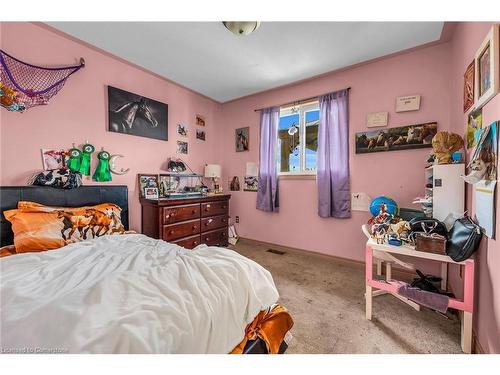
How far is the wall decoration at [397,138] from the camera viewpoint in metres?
2.22

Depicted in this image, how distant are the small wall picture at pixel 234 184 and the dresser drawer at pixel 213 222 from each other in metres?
0.64

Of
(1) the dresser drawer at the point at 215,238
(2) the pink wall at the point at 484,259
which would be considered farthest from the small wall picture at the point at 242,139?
(2) the pink wall at the point at 484,259

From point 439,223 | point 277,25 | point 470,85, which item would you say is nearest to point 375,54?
point 470,85

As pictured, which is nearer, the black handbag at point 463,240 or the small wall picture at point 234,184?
the black handbag at point 463,240

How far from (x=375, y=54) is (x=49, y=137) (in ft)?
11.9

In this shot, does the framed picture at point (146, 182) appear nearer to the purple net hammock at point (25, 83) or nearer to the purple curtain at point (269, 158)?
the purple net hammock at point (25, 83)

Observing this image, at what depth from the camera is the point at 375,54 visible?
2330mm

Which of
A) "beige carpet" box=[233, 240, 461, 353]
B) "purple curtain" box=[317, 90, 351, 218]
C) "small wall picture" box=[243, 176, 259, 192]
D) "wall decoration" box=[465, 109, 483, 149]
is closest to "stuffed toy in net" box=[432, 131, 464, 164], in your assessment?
"wall decoration" box=[465, 109, 483, 149]

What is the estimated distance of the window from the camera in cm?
306

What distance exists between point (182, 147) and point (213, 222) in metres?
1.33

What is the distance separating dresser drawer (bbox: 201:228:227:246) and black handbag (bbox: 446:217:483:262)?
268 cm

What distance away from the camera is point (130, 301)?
0.83 meters

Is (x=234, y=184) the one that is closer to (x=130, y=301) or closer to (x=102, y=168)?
(x=102, y=168)
